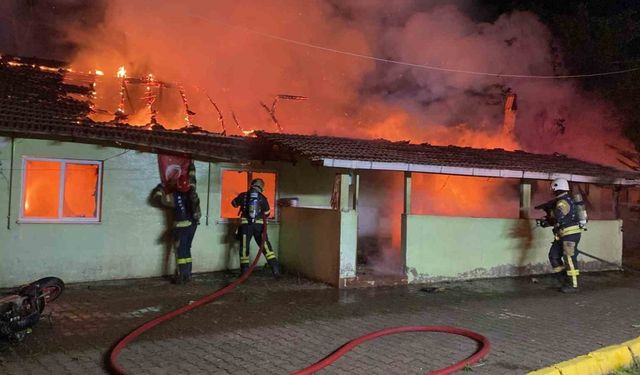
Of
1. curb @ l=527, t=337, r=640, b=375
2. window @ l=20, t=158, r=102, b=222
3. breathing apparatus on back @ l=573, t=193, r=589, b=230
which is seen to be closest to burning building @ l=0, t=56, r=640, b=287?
window @ l=20, t=158, r=102, b=222

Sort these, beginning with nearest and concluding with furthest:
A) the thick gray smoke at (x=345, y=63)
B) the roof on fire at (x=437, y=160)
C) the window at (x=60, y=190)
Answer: the window at (x=60, y=190) → the roof on fire at (x=437, y=160) → the thick gray smoke at (x=345, y=63)

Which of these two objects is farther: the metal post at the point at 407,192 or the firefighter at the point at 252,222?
the metal post at the point at 407,192

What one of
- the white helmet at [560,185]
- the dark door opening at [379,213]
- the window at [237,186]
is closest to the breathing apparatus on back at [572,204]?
the white helmet at [560,185]

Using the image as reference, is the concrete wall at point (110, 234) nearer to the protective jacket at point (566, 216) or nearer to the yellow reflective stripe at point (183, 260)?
the yellow reflective stripe at point (183, 260)

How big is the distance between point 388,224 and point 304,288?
4.04m

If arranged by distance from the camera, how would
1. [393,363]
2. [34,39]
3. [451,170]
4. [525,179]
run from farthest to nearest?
1. [34,39]
2. [525,179]
3. [451,170]
4. [393,363]

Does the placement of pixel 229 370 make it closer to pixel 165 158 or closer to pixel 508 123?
pixel 165 158

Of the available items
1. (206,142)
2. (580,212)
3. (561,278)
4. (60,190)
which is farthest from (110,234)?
(561,278)

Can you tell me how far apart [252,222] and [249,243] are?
0.39 meters

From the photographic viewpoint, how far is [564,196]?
28.7ft

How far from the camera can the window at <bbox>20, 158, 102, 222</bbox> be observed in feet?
25.9

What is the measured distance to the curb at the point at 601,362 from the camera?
463 centimetres

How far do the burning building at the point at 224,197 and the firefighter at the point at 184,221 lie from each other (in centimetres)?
57

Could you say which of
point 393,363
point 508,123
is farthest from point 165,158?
point 508,123
